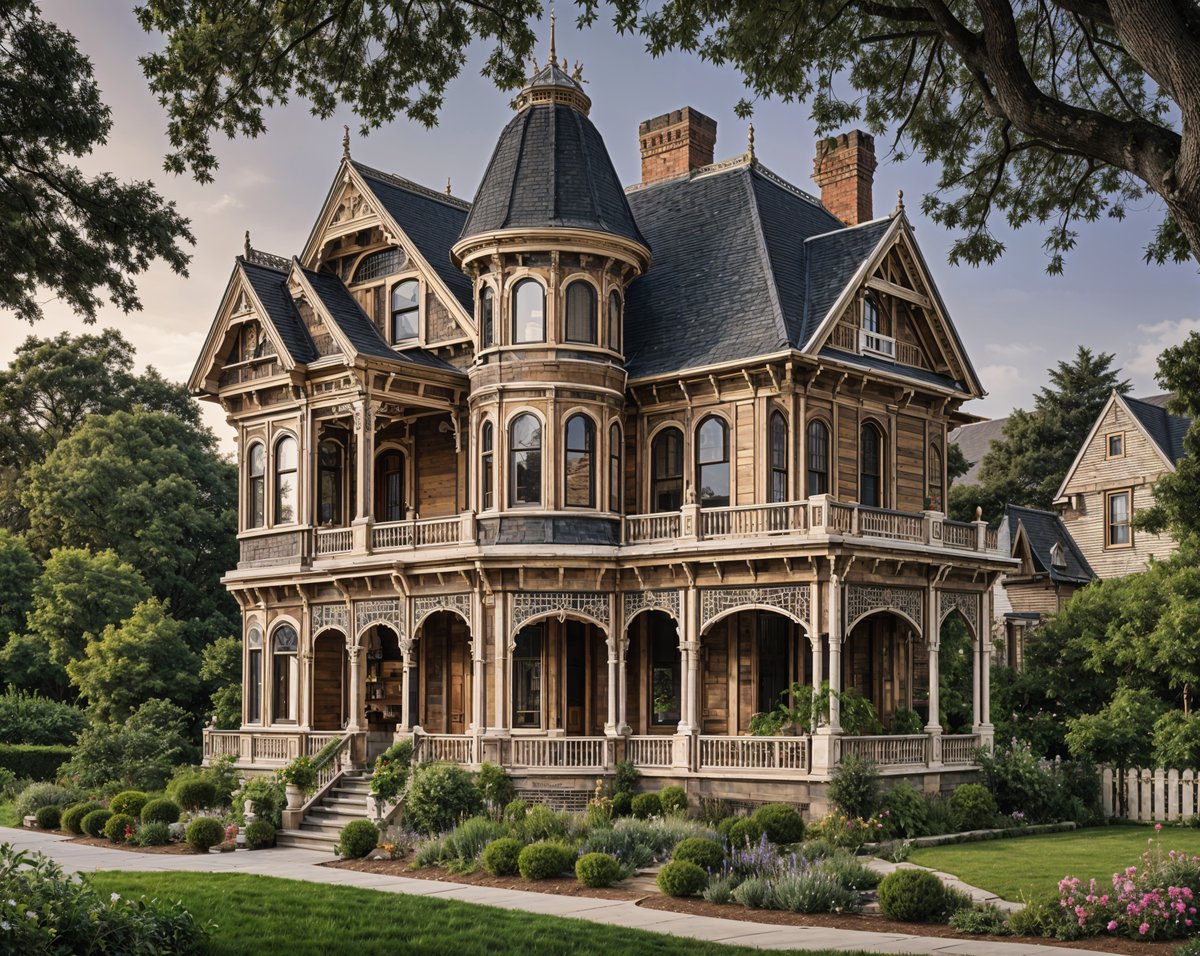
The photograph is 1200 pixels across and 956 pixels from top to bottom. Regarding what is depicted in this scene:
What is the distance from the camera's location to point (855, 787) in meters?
26.6

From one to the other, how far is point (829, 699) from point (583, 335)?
9208 mm

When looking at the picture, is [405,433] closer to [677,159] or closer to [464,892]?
[677,159]

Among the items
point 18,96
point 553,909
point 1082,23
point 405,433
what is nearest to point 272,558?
point 405,433

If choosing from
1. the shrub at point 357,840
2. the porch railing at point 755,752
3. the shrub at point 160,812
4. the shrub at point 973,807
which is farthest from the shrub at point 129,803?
the shrub at point 973,807

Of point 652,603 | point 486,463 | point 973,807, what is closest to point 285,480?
point 486,463

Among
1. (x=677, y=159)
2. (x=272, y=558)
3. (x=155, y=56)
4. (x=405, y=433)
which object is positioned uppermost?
(x=677, y=159)

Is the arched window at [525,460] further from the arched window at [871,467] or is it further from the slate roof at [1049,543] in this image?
the slate roof at [1049,543]

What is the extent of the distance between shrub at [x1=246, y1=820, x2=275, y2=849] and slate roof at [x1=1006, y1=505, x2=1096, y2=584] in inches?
1116

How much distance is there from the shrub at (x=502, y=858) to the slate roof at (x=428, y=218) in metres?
13.5

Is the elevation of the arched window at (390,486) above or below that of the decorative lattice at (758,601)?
above

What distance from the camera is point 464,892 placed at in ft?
71.0

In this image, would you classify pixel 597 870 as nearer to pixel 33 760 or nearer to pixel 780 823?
pixel 780 823

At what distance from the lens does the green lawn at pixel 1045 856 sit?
21406 millimetres

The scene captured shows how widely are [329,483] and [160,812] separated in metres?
9.40
